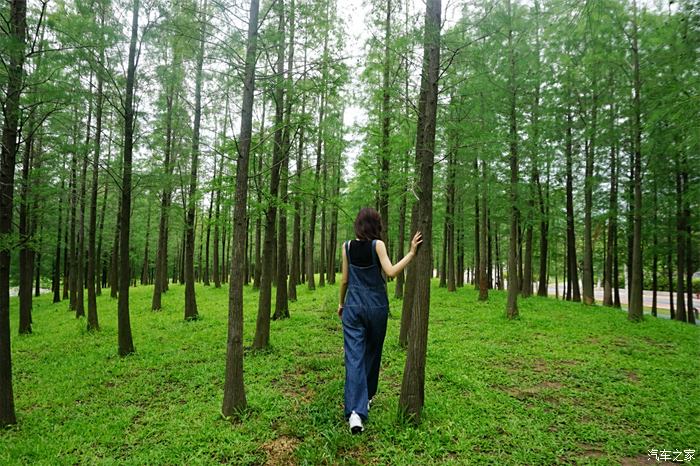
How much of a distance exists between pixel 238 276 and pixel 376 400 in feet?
8.44

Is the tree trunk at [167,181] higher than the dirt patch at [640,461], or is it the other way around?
the tree trunk at [167,181]

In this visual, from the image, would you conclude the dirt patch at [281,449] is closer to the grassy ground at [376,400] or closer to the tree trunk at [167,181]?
the grassy ground at [376,400]

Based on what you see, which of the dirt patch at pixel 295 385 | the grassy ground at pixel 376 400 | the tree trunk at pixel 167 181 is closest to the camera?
the grassy ground at pixel 376 400

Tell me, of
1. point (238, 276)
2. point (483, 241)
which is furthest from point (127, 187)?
point (483, 241)

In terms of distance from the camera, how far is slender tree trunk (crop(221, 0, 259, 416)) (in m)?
4.36

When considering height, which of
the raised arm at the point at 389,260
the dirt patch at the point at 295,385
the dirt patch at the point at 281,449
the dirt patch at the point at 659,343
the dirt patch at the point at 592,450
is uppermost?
the raised arm at the point at 389,260

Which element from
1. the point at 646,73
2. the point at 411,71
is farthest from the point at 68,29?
the point at 646,73

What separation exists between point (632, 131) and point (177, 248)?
3601cm

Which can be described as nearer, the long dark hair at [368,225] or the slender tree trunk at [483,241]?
the long dark hair at [368,225]

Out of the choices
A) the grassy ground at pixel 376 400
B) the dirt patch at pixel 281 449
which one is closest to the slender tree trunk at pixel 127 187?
the grassy ground at pixel 376 400

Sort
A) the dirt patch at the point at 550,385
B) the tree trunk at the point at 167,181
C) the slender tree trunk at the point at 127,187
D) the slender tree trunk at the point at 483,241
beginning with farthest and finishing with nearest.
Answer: the slender tree trunk at the point at 483,241 < the tree trunk at the point at 167,181 < the slender tree trunk at the point at 127,187 < the dirt patch at the point at 550,385

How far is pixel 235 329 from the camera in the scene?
4352 mm

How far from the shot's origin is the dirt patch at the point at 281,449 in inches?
133

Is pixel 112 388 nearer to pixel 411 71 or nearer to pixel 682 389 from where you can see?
pixel 411 71
